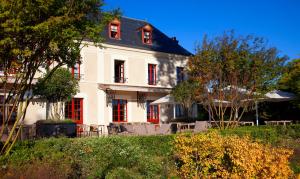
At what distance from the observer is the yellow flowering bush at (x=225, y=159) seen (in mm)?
8602

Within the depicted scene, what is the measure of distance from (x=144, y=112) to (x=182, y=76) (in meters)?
4.46

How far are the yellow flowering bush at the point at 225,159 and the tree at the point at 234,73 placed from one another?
26.8 feet

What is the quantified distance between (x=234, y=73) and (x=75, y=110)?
9819 millimetres

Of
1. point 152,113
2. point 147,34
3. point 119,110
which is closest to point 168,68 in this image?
point 147,34

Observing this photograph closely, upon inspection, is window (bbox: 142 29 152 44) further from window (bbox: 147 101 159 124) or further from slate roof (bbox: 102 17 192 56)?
window (bbox: 147 101 159 124)

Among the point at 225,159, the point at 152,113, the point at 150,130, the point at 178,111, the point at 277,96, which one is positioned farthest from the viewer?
the point at 178,111

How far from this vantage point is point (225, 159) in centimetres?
919

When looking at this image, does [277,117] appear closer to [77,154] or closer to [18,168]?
[77,154]

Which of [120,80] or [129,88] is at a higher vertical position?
[120,80]

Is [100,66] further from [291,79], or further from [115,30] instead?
[291,79]

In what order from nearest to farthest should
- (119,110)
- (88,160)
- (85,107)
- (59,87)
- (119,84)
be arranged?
1. (88,160)
2. (59,87)
3. (85,107)
4. (119,84)
5. (119,110)

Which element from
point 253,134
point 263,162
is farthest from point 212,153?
point 253,134

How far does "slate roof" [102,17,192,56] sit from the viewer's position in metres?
24.4

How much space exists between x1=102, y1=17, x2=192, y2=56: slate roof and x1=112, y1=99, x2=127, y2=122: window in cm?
378
